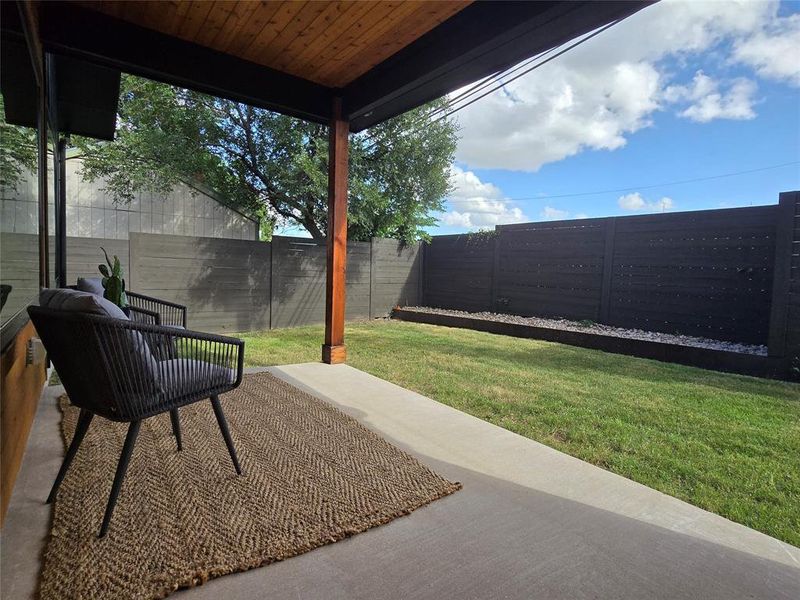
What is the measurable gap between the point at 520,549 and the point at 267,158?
6592 millimetres

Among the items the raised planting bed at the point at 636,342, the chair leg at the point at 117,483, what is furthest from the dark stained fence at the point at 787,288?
the chair leg at the point at 117,483

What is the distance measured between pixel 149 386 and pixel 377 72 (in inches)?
116

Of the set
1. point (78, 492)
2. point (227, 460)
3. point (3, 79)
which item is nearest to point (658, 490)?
point (227, 460)

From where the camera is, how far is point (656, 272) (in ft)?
18.0

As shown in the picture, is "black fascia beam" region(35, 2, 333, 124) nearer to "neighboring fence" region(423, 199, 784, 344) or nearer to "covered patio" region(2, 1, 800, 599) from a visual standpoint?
"covered patio" region(2, 1, 800, 599)

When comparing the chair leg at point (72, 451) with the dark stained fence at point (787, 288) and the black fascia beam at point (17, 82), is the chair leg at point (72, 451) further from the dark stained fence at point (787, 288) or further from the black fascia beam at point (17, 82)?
the dark stained fence at point (787, 288)

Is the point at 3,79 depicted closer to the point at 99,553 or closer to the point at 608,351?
the point at 99,553

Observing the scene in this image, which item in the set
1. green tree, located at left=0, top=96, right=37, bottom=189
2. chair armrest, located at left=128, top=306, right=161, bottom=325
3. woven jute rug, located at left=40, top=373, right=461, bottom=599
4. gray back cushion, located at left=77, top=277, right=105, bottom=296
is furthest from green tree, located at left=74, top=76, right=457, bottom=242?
woven jute rug, located at left=40, top=373, right=461, bottom=599

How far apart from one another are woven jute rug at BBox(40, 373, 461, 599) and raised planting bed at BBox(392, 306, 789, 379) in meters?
3.88

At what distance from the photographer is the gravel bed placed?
4.55 meters

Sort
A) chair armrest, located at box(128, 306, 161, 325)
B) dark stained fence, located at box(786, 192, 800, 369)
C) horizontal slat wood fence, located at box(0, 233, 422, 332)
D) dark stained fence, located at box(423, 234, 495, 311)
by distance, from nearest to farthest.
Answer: chair armrest, located at box(128, 306, 161, 325), dark stained fence, located at box(786, 192, 800, 369), horizontal slat wood fence, located at box(0, 233, 422, 332), dark stained fence, located at box(423, 234, 495, 311)

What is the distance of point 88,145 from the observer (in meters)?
6.61

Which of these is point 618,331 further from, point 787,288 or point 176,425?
point 176,425

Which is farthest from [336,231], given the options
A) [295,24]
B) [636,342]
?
[636,342]
